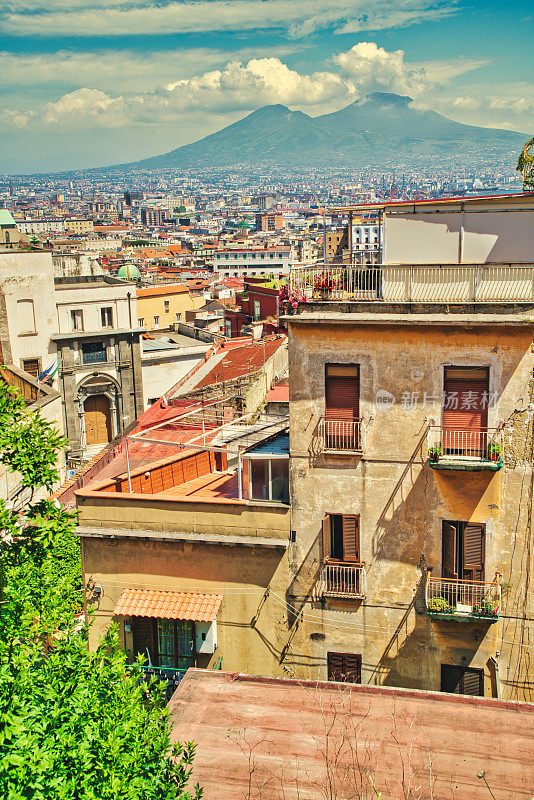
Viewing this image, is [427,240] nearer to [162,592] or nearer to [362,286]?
[362,286]

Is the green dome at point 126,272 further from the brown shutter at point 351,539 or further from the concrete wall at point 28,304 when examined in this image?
the brown shutter at point 351,539

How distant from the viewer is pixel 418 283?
14.7 m

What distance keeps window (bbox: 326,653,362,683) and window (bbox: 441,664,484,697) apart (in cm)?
168

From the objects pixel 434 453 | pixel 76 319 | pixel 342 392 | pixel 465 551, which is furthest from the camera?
pixel 76 319

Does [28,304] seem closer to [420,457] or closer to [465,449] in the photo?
[420,457]

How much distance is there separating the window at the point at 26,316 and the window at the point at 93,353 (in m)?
3.76

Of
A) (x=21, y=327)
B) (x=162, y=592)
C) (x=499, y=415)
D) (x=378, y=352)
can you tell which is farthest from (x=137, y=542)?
(x=21, y=327)

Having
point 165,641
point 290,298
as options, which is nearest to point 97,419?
point 165,641

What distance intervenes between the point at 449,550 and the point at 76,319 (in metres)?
38.5

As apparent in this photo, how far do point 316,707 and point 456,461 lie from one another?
16.5 ft

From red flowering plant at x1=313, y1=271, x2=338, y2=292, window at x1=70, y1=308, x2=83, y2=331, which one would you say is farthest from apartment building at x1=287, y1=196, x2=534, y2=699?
window at x1=70, y1=308, x2=83, y2=331

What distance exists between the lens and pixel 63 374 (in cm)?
4881

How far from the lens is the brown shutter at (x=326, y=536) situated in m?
15.5

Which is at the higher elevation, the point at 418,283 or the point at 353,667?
the point at 418,283
